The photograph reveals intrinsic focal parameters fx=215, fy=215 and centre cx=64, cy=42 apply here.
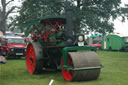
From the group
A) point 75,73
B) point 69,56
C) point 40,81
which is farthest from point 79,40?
point 40,81

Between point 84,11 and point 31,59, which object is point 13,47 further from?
point 84,11

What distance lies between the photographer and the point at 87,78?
22.2 feet

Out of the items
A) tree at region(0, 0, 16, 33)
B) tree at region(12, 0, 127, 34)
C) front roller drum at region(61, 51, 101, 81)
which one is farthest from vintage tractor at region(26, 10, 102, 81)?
tree at region(0, 0, 16, 33)

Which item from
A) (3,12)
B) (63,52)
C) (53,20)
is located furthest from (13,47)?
(3,12)

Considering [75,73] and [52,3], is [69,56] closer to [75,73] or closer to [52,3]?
[75,73]

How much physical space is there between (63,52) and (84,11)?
16422 mm

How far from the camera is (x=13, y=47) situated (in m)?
15.3

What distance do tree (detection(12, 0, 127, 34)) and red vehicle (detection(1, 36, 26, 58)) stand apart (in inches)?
262

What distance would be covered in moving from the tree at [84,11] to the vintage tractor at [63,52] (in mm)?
13474

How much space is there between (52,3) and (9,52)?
9511mm

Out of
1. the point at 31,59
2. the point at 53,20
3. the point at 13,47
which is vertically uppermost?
the point at 53,20

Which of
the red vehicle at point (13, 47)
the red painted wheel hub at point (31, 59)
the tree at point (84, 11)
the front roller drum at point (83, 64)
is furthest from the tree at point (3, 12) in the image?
the front roller drum at point (83, 64)

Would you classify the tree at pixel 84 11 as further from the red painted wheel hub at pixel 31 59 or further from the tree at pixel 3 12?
the red painted wheel hub at pixel 31 59

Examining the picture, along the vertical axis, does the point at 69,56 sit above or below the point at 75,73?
above
